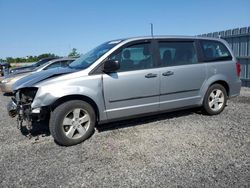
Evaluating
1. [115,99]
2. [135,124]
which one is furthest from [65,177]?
[135,124]

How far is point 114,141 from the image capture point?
4523 mm

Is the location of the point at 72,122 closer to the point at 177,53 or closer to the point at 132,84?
the point at 132,84

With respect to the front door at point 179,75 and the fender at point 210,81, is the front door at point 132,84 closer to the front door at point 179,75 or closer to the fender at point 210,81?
the front door at point 179,75

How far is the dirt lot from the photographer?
319cm

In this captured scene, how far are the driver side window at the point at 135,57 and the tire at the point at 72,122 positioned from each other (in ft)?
3.22

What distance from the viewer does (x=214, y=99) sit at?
594cm

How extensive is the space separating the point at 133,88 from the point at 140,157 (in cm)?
143

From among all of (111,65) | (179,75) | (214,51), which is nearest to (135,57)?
(111,65)

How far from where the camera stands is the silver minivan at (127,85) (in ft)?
14.1

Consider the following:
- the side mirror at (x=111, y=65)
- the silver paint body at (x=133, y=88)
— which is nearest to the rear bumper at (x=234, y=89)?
the silver paint body at (x=133, y=88)

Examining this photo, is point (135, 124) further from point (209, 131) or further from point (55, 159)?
point (55, 159)

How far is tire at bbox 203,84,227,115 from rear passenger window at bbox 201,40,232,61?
2.08ft

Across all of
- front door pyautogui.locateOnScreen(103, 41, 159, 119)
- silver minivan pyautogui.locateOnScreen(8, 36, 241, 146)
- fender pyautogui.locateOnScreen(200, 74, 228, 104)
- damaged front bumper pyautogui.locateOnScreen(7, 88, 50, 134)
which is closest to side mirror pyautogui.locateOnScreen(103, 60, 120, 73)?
silver minivan pyautogui.locateOnScreen(8, 36, 241, 146)

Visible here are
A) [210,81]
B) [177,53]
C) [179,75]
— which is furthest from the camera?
[210,81]
